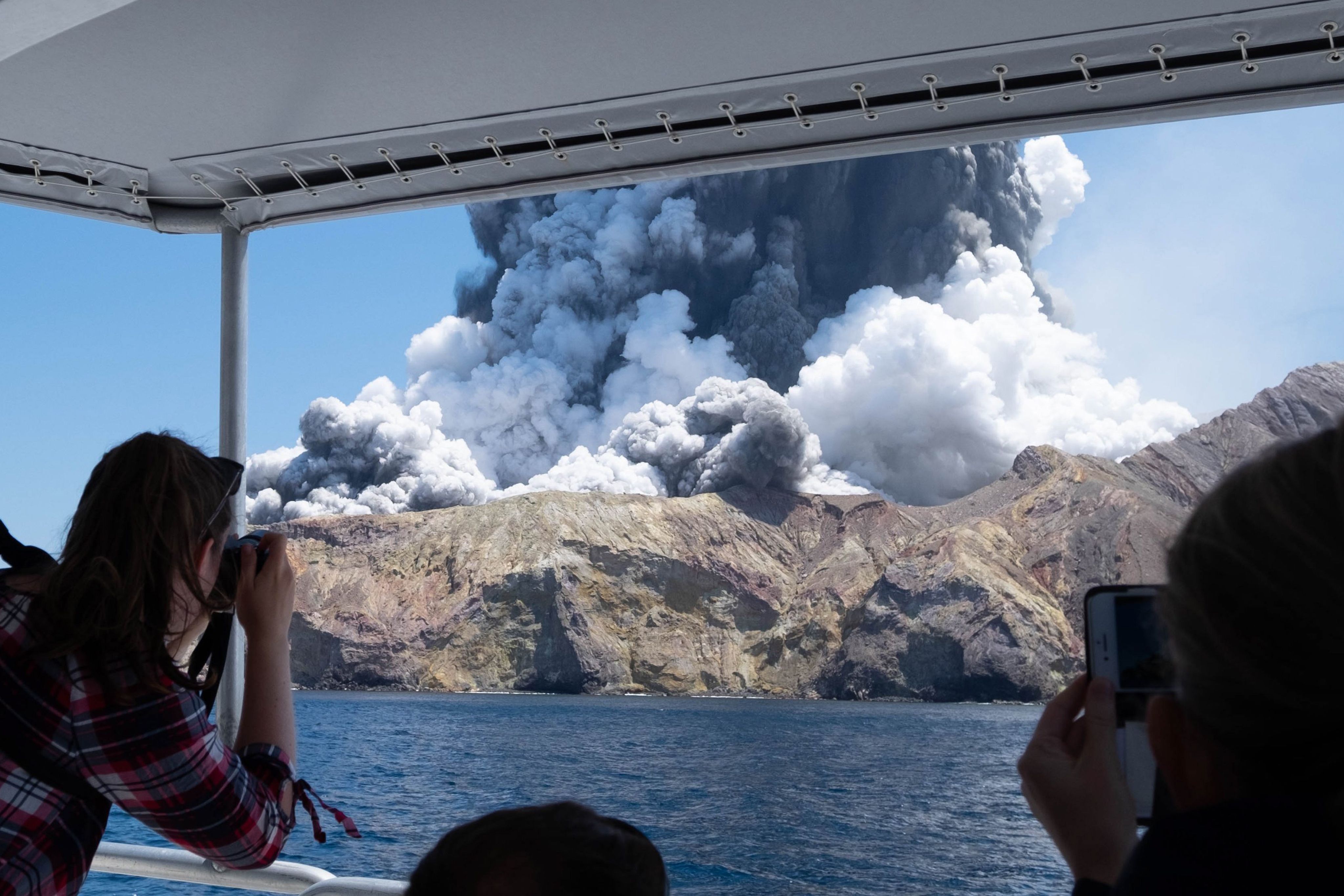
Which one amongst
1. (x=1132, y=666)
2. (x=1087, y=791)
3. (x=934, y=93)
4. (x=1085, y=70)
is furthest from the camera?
(x=934, y=93)

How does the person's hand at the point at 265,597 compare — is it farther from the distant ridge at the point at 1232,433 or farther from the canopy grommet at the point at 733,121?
the distant ridge at the point at 1232,433

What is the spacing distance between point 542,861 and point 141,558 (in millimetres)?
494

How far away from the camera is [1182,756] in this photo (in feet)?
1.14

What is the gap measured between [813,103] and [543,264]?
74.7m

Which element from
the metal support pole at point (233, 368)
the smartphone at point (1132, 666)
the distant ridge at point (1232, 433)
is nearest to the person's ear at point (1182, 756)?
the smartphone at point (1132, 666)

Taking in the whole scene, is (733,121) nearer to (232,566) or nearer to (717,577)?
(232,566)

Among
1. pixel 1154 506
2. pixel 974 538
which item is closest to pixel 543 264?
pixel 974 538

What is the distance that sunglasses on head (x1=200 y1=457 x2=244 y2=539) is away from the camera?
0.83 metres

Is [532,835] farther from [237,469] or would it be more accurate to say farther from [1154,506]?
[1154,506]

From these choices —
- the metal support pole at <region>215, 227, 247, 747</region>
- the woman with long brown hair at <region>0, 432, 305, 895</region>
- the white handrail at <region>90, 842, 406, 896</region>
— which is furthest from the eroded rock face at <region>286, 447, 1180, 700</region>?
the woman with long brown hair at <region>0, 432, 305, 895</region>

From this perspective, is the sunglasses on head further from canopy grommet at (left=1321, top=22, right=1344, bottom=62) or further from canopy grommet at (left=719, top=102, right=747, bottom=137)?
canopy grommet at (left=1321, top=22, right=1344, bottom=62)

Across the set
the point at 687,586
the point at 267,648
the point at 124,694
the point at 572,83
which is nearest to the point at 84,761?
the point at 124,694

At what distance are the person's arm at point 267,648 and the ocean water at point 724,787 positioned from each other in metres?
21.6

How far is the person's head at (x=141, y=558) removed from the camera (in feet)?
2.44
